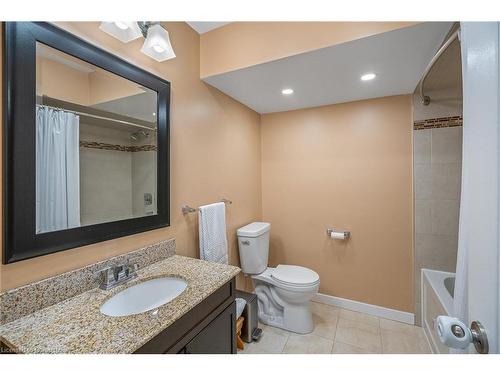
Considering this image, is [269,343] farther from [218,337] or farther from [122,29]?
[122,29]

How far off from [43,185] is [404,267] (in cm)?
271

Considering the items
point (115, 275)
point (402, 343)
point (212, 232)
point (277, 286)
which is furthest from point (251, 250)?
point (402, 343)

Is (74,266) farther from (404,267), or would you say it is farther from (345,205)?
(404,267)

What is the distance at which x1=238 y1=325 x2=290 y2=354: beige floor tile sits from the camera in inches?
67.2

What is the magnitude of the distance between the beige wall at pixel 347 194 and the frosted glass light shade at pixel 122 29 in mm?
1752

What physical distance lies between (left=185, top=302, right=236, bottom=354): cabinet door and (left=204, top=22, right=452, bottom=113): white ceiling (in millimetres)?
1603

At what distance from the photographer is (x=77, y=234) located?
3.26 ft

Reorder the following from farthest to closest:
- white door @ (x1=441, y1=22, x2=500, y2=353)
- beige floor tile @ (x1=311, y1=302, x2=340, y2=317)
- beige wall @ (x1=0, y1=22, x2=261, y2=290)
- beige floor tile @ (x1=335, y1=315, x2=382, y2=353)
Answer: beige floor tile @ (x1=311, y1=302, x2=340, y2=317) < beige floor tile @ (x1=335, y1=315, x2=382, y2=353) < beige wall @ (x1=0, y1=22, x2=261, y2=290) < white door @ (x1=441, y1=22, x2=500, y2=353)

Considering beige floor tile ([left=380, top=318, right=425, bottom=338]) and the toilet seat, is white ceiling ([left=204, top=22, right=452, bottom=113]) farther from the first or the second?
beige floor tile ([left=380, top=318, right=425, bottom=338])

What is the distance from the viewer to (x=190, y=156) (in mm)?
1646

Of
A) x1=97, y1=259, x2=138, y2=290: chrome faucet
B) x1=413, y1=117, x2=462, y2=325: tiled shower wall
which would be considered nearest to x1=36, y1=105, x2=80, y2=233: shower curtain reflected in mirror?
x1=97, y1=259, x2=138, y2=290: chrome faucet

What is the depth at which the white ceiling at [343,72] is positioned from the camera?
1269 mm

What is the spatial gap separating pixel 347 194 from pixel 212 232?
1.44 metres

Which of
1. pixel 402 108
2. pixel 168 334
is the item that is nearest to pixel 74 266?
pixel 168 334
